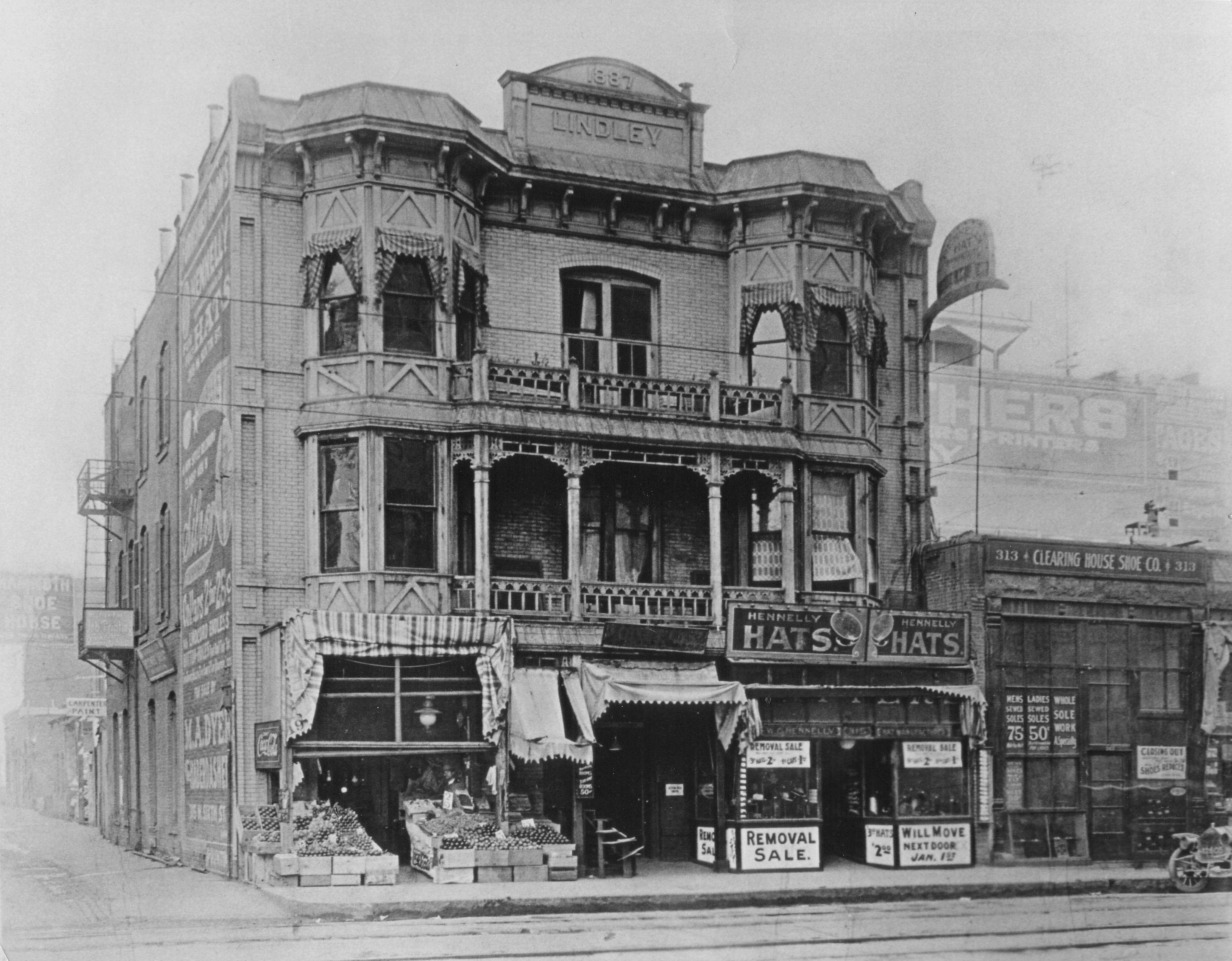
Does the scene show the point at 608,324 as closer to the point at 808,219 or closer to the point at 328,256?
the point at 808,219

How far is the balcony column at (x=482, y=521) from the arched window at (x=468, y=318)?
1.89 metres

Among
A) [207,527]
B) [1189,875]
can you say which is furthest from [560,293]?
[1189,875]

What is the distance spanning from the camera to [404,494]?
71.7 feet

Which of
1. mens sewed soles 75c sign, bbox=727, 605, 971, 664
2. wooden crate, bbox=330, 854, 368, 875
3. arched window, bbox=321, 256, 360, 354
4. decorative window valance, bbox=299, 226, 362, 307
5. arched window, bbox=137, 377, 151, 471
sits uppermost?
decorative window valance, bbox=299, 226, 362, 307

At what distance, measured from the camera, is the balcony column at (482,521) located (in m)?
21.8

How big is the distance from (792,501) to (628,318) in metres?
4.23

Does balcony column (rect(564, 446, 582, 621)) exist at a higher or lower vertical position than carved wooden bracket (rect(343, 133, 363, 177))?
lower

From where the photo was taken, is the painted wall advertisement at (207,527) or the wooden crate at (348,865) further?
the painted wall advertisement at (207,527)

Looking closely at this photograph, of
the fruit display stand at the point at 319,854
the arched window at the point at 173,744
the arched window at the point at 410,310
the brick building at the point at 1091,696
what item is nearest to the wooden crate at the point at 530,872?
the fruit display stand at the point at 319,854

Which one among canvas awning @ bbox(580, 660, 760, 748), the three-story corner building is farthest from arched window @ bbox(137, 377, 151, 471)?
canvas awning @ bbox(580, 660, 760, 748)

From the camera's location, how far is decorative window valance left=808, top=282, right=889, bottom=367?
24.3 m

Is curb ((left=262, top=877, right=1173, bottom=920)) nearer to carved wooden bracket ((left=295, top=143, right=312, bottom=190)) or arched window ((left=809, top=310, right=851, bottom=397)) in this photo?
arched window ((left=809, top=310, right=851, bottom=397))

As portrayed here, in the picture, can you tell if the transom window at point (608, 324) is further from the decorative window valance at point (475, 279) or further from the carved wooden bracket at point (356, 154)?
the carved wooden bracket at point (356, 154)

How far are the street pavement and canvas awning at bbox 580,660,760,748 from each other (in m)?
3.74
